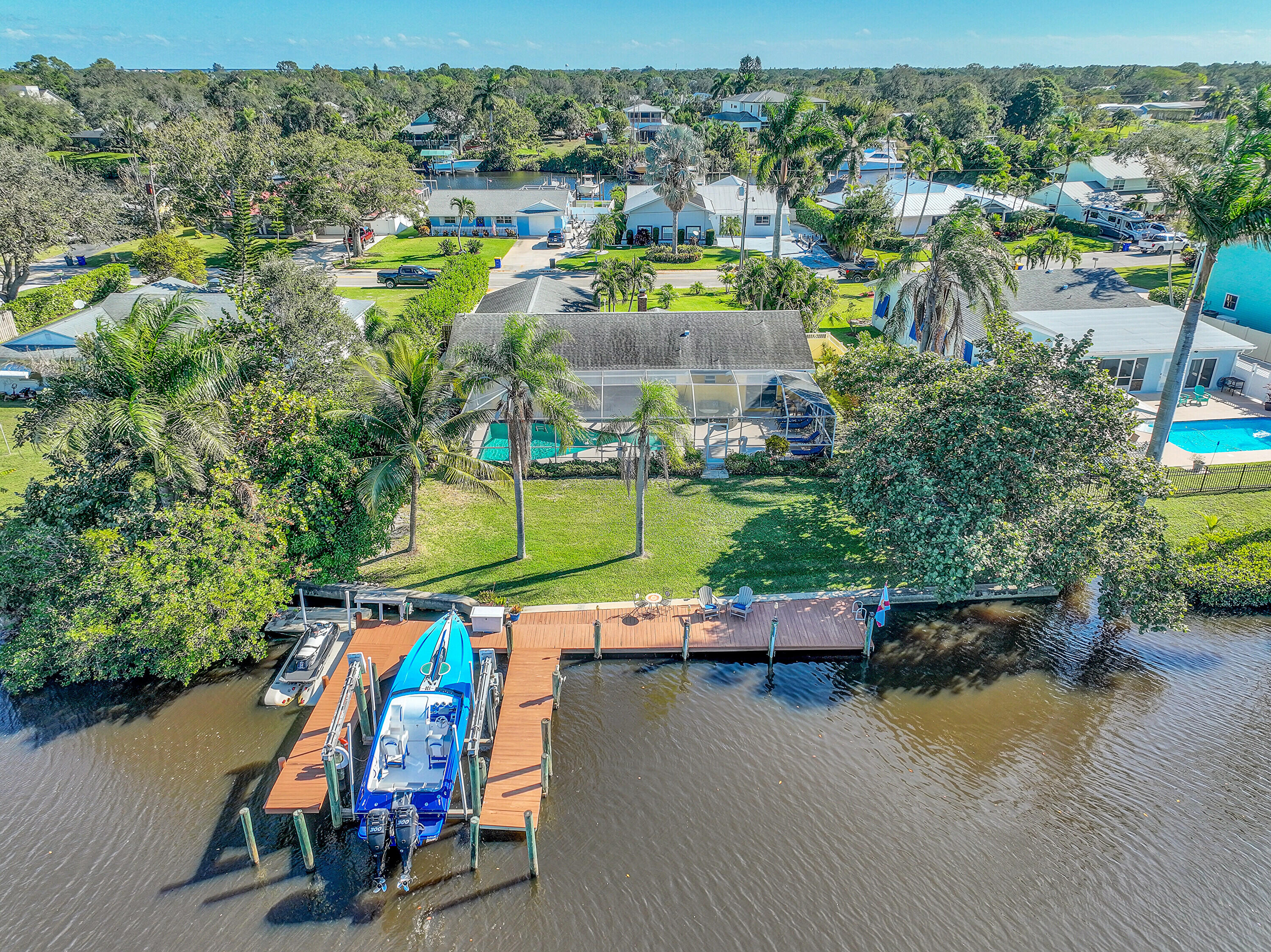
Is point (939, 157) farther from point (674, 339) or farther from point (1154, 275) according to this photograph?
point (674, 339)

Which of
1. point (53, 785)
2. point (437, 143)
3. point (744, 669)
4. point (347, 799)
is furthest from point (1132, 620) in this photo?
point (437, 143)

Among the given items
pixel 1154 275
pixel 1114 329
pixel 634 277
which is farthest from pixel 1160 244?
pixel 634 277

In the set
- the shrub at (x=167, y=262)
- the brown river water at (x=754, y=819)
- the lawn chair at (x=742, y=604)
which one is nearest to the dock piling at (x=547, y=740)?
the brown river water at (x=754, y=819)

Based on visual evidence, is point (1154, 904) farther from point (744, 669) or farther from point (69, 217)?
point (69, 217)

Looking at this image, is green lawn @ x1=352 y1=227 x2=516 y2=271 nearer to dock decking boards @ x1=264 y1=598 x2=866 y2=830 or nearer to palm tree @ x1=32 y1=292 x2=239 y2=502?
palm tree @ x1=32 y1=292 x2=239 y2=502

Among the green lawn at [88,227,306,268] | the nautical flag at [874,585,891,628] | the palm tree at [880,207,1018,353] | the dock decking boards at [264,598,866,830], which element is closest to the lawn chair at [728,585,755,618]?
the dock decking boards at [264,598,866,830]
